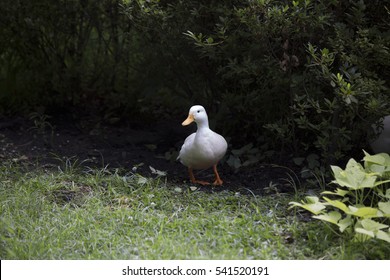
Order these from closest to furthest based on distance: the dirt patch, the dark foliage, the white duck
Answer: the dark foliage
the white duck
the dirt patch

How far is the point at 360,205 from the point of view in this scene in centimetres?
372

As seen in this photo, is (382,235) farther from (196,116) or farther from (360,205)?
(196,116)

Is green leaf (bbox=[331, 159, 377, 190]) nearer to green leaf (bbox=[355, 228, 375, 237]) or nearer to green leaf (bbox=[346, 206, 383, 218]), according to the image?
green leaf (bbox=[346, 206, 383, 218])

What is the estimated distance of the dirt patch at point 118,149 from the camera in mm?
4785

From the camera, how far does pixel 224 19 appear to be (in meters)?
4.52

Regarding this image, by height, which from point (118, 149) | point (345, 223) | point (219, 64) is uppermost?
point (219, 64)

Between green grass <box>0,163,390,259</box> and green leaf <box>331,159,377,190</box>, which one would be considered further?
green leaf <box>331,159,377,190</box>

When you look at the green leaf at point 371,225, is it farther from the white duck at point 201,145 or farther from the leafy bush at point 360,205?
the white duck at point 201,145

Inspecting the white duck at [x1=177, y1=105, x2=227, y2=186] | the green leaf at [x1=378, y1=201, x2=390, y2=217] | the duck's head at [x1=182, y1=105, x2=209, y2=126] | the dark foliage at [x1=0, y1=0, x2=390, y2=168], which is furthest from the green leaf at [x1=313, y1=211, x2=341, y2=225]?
the duck's head at [x1=182, y1=105, x2=209, y2=126]

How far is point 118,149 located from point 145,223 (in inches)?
64.8

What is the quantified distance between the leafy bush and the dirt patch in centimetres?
74

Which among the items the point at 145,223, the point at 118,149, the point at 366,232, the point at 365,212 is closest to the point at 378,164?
the point at 365,212

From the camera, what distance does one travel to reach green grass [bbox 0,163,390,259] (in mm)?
3525

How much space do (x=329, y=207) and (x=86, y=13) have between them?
2.91 meters
